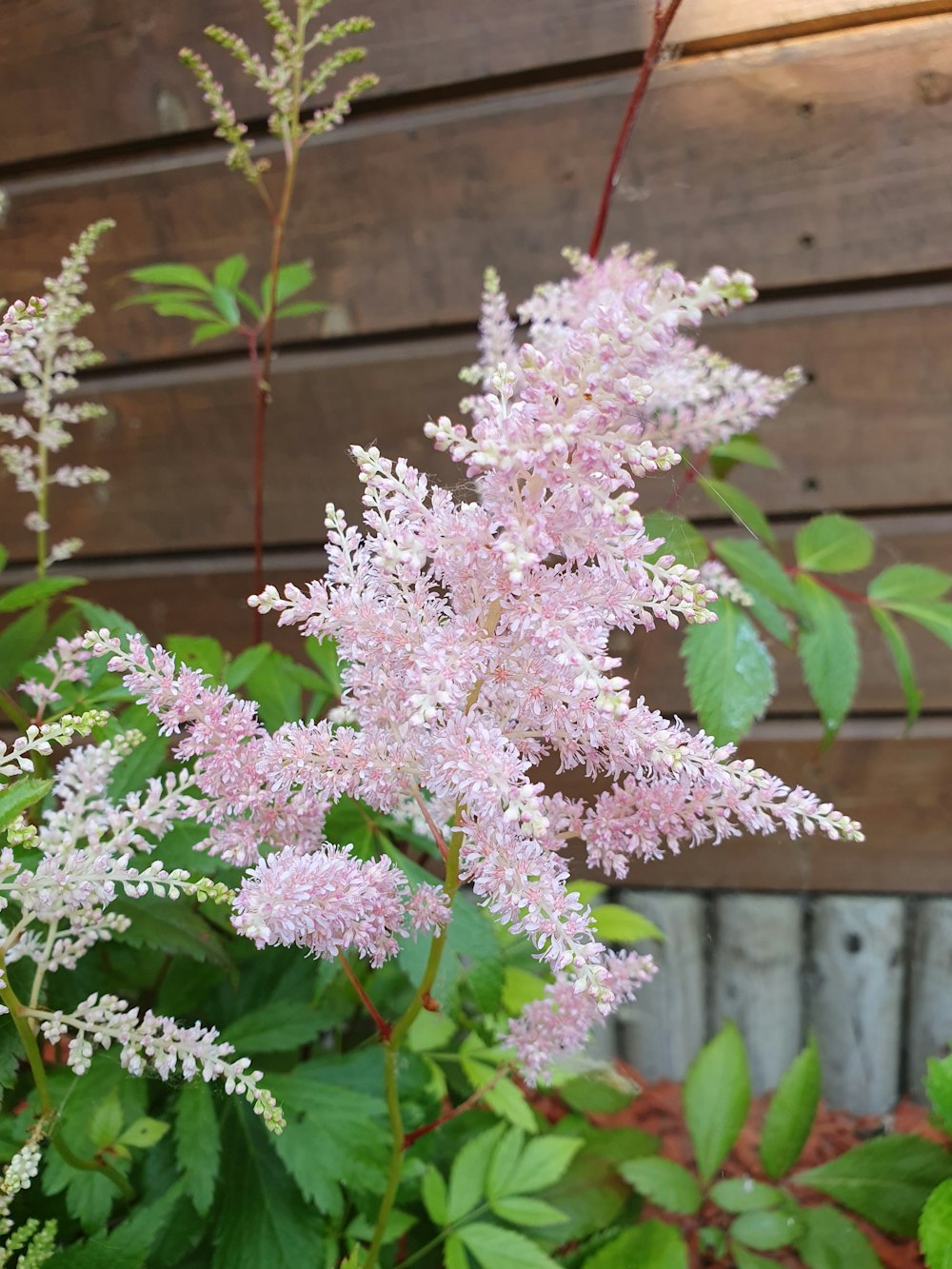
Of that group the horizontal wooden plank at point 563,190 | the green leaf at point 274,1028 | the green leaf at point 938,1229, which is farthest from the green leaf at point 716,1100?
the horizontal wooden plank at point 563,190

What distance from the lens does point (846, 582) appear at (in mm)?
1243

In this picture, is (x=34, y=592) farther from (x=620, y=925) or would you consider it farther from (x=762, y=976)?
(x=762, y=976)

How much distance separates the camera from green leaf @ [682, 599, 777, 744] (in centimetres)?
60

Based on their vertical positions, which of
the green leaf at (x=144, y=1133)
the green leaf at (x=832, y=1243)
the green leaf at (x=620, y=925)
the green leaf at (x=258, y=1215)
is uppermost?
the green leaf at (x=620, y=925)

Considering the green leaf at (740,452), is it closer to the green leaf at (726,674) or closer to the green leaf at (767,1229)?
the green leaf at (726,674)

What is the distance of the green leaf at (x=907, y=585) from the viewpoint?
0.83 meters

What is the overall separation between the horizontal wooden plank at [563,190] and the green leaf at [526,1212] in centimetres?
108

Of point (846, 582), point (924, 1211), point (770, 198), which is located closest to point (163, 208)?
point (770, 198)

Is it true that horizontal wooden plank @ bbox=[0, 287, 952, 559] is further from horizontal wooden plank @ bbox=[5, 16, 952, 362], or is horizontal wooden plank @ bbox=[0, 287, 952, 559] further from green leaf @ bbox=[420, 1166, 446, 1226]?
green leaf @ bbox=[420, 1166, 446, 1226]

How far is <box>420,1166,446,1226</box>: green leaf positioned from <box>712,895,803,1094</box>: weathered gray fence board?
737 millimetres

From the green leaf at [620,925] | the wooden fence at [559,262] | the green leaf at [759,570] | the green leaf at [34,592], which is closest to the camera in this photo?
the green leaf at [34,592]

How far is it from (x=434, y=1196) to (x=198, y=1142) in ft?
0.82

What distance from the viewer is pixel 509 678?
40 cm

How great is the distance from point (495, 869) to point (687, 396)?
1.64ft
